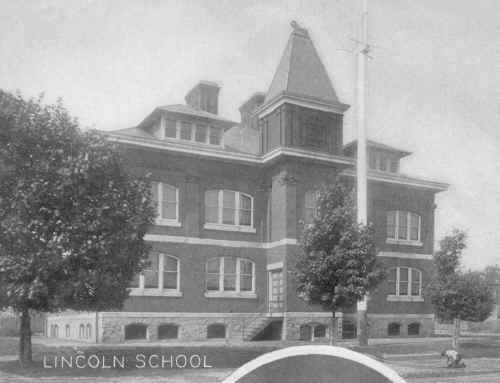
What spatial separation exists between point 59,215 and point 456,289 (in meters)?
14.7

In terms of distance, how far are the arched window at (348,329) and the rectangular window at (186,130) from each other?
10435 mm

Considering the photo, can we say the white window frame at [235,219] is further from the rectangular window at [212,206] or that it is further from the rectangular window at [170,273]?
the rectangular window at [170,273]

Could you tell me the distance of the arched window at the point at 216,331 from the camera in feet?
81.1

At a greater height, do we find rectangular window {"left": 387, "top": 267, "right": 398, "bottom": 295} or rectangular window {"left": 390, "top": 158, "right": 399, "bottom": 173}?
rectangular window {"left": 390, "top": 158, "right": 399, "bottom": 173}

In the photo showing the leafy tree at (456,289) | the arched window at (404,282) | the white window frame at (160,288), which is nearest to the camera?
the leafy tree at (456,289)

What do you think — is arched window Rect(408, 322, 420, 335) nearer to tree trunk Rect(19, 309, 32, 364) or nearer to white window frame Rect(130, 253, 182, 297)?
white window frame Rect(130, 253, 182, 297)

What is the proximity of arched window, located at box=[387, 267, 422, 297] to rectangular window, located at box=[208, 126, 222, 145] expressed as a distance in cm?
1048

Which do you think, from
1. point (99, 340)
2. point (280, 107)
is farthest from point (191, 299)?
point (280, 107)

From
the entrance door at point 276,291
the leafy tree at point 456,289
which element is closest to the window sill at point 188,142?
the entrance door at point 276,291

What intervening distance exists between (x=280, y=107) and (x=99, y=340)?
38.2 feet

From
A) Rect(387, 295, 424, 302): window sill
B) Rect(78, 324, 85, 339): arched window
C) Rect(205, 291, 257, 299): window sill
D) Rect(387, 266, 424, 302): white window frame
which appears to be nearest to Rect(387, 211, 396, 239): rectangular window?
Rect(387, 266, 424, 302): white window frame

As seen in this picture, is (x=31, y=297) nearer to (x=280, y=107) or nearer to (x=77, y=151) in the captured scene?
(x=77, y=151)

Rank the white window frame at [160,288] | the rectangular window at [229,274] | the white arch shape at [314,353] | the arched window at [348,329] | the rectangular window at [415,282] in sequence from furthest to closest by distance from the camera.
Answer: the rectangular window at [415,282] → the arched window at [348,329] → the rectangular window at [229,274] → the white window frame at [160,288] → the white arch shape at [314,353]

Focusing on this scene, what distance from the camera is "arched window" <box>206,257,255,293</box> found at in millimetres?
25250
